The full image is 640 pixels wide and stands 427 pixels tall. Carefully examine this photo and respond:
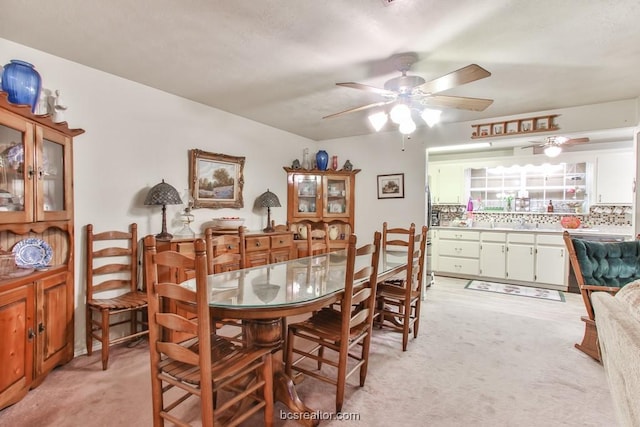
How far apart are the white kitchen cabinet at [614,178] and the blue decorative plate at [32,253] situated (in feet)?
22.2

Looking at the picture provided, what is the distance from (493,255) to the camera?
5152mm

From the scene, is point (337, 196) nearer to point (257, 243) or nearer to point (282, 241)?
point (282, 241)

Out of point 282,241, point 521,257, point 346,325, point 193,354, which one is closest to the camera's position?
point 193,354

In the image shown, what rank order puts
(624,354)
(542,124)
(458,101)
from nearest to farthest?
(624,354)
(458,101)
(542,124)

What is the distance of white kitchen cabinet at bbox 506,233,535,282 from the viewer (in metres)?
4.87

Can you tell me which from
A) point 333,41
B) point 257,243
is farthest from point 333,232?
point 333,41

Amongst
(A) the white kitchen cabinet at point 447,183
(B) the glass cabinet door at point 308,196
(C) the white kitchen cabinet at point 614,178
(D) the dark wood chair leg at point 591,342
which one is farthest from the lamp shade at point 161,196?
(C) the white kitchen cabinet at point 614,178

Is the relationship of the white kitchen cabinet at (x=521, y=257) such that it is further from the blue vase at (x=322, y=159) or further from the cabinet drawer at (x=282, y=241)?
the cabinet drawer at (x=282, y=241)

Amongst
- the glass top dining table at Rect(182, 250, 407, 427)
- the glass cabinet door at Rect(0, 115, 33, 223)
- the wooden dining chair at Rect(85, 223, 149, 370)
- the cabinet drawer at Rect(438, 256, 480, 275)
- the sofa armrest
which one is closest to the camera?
the sofa armrest

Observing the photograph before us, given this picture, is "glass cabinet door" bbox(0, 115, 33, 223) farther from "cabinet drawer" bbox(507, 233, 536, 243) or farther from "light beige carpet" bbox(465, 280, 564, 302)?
"cabinet drawer" bbox(507, 233, 536, 243)

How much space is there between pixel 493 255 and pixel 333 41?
14.6ft

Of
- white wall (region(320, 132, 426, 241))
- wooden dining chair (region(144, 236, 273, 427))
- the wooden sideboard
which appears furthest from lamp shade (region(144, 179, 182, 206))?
white wall (region(320, 132, 426, 241))

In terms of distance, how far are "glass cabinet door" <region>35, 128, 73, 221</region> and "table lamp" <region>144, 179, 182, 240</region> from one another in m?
0.58

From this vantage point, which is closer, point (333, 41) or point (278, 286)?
point (278, 286)
